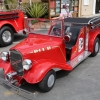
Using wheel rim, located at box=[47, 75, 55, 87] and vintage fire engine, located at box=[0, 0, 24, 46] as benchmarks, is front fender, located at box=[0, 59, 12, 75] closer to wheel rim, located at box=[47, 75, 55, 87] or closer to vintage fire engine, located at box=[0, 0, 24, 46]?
wheel rim, located at box=[47, 75, 55, 87]

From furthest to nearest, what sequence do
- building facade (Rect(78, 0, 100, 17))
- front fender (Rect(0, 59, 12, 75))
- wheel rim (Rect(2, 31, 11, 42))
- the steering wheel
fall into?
building facade (Rect(78, 0, 100, 17)) < wheel rim (Rect(2, 31, 11, 42)) < the steering wheel < front fender (Rect(0, 59, 12, 75))

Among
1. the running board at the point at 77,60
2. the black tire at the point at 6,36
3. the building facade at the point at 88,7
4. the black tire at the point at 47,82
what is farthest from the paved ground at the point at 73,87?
the building facade at the point at 88,7

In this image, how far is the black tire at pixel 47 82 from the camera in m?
3.25

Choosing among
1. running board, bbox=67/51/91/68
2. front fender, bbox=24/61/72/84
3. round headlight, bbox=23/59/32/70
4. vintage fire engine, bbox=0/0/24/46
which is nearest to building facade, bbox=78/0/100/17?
vintage fire engine, bbox=0/0/24/46

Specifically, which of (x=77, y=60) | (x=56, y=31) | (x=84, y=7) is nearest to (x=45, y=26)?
(x=56, y=31)

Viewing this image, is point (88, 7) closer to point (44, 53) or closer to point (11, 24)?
point (11, 24)

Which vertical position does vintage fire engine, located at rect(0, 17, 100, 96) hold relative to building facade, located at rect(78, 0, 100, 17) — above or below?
below

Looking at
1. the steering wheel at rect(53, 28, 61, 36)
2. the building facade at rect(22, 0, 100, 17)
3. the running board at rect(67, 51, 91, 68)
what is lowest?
the running board at rect(67, 51, 91, 68)

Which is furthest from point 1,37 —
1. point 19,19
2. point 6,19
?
point 19,19

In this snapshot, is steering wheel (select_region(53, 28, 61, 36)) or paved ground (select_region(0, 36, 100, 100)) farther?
steering wheel (select_region(53, 28, 61, 36))

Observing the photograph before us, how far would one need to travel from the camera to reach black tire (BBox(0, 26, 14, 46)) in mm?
6610

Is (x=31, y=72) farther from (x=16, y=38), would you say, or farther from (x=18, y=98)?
(x=16, y=38)

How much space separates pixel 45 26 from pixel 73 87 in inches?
58.7

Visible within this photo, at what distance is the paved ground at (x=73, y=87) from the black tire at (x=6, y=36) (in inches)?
126
